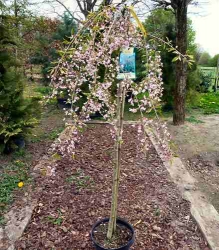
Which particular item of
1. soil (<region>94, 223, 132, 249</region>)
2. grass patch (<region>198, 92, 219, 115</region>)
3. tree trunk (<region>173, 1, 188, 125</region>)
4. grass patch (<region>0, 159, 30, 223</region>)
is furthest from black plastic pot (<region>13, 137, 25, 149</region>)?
grass patch (<region>198, 92, 219, 115</region>)

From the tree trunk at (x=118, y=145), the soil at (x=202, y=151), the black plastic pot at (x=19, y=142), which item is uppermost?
the tree trunk at (x=118, y=145)

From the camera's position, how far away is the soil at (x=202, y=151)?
2.96m

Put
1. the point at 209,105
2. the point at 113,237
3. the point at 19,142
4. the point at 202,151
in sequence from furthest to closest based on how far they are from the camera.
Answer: the point at 209,105, the point at 202,151, the point at 19,142, the point at 113,237

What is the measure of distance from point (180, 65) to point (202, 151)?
5.77ft

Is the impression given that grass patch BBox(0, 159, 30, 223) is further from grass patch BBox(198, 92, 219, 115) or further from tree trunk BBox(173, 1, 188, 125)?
grass patch BBox(198, 92, 219, 115)

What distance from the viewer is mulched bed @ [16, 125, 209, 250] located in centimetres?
186

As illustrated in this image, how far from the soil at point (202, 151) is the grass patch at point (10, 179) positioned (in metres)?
1.73

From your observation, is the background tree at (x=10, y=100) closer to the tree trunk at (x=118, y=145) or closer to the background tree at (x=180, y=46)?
the tree trunk at (x=118, y=145)

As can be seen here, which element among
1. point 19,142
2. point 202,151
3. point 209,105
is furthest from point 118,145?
point 209,105

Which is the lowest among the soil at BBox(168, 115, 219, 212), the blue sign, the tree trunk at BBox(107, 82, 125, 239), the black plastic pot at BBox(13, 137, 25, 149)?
the soil at BBox(168, 115, 219, 212)

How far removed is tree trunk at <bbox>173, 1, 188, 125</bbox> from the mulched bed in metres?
1.95

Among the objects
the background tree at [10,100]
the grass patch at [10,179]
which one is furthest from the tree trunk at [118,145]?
the background tree at [10,100]

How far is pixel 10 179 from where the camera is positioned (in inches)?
105

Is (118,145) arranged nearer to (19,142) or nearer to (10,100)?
(10,100)
